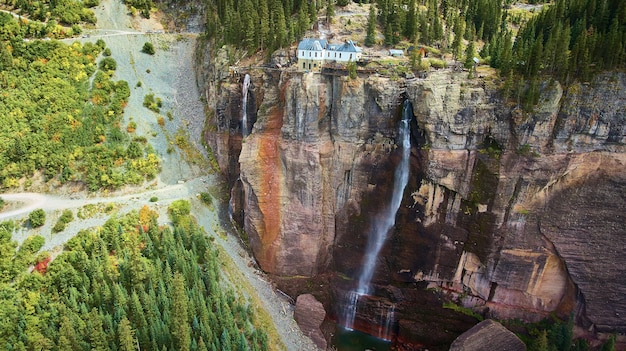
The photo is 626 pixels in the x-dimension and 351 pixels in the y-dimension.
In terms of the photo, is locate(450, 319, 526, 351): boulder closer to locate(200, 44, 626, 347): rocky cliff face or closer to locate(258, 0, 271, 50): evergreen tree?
locate(200, 44, 626, 347): rocky cliff face

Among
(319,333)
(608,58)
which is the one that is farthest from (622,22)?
(319,333)

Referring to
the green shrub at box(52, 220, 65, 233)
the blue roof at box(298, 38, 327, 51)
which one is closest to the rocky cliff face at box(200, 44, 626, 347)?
the blue roof at box(298, 38, 327, 51)

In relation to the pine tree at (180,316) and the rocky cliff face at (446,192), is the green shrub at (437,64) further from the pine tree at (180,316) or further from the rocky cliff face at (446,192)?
the pine tree at (180,316)

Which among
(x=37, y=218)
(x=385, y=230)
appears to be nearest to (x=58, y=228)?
(x=37, y=218)

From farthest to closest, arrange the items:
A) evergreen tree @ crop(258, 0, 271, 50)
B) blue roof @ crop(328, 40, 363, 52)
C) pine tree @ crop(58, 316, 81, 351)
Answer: evergreen tree @ crop(258, 0, 271, 50)
blue roof @ crop(328, 40, 363, 52)
pine tree @ crop(58, 316, 81, 351)

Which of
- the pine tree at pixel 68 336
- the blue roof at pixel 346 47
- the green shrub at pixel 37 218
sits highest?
the blue roof at pixel 346 47

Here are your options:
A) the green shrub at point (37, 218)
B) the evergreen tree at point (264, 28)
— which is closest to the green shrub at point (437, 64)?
the evergreen tree at point (264, 28)

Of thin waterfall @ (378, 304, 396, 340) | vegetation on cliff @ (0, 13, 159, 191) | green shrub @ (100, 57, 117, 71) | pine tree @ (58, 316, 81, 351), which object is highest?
green shrub @ (100, 57, 117, 71)
